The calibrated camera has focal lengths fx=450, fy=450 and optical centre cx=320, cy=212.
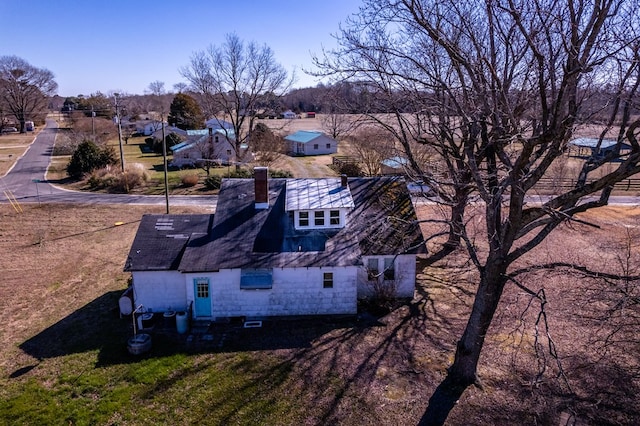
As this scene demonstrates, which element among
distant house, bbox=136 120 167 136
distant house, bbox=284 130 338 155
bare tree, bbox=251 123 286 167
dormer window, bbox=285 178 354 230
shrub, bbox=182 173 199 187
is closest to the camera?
dormer window, bbox=285 178 354 230

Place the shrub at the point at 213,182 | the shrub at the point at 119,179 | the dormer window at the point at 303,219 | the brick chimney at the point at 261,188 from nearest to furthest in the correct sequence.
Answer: the dormer window at the point at 303,219, the brick chimney at the point at 261,188, the shrub at the point at 119,179, the shrub at the point at 213,182

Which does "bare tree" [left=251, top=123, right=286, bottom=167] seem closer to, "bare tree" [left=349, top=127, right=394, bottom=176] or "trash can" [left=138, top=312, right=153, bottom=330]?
"bare tree" [left=349, top=127, right=394, bottom=176]

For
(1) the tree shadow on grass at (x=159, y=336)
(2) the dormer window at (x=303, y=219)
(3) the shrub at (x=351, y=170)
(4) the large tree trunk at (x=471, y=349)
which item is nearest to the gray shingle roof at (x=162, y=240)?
(1) the tree shadow on grass at (x=159, y=336)

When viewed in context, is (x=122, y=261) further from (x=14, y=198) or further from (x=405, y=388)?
(x=14, y=198)

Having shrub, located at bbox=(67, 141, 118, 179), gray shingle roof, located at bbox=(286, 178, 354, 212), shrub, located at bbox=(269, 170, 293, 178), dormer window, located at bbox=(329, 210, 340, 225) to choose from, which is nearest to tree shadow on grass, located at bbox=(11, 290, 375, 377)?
dormer window, located at bbox=(329, 210, 340, 225)

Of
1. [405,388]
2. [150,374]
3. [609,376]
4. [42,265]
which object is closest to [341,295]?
[405,388]

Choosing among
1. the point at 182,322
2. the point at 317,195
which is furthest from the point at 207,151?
the point at 182,322

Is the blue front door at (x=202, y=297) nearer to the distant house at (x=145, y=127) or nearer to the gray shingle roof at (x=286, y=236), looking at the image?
the gray shingle roof at (x=286, y=236)
